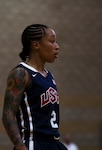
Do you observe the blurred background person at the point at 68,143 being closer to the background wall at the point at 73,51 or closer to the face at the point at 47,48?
the background wall at the point at 73,51

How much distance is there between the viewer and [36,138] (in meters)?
4.60

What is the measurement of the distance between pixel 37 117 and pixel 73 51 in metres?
10.6

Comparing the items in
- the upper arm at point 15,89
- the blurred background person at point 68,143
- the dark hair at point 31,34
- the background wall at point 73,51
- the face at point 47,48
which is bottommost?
the upper arm at point 15,89

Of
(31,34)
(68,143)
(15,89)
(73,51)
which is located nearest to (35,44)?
(31,34)

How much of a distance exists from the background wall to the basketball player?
1002cm

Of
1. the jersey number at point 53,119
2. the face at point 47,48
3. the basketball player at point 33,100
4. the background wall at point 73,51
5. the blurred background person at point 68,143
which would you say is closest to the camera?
the basketball player at point 33,100

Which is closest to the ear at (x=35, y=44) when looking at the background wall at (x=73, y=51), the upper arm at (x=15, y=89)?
the upper arm at (x=15, y=89)

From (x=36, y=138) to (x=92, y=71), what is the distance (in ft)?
35.1

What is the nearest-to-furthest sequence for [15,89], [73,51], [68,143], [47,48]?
[15,89] < [47,48] < [68,143] < [73,51]

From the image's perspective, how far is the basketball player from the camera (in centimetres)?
450

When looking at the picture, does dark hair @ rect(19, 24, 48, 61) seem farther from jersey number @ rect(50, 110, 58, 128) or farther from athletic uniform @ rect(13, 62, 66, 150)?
jersey number @ rect(50, 110, 58, 128)

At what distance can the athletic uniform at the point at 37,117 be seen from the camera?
15.0ft

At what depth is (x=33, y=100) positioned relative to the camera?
4590mm

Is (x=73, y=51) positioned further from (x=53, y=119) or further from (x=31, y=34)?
(x=53, y=119)
